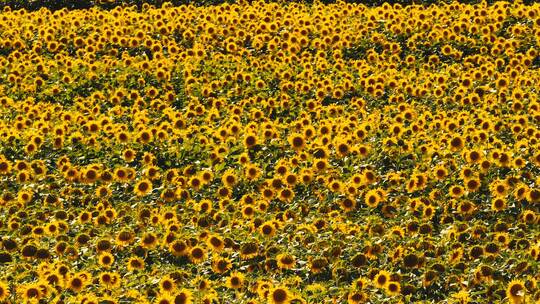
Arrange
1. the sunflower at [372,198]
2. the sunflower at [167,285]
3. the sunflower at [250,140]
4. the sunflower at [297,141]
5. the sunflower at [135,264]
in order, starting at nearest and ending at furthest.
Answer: the sunflower at [167,285] < the sunflower at [135,264] < the sunflower at [372,198] < the sunflower at [297,141] < the sunflower at [250,140]

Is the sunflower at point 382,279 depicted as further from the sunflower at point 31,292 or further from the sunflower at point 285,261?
the sunflower at point 31,292

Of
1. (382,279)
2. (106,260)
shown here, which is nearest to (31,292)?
(106,260)

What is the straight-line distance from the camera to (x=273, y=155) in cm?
1064

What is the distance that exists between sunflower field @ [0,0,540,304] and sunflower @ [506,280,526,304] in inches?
0.5

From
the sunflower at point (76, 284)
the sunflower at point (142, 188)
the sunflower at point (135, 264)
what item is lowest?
the sunflower at point (142, 188)

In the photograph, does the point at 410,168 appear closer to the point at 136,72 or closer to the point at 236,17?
the point at 136,72

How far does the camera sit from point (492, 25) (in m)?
15.0

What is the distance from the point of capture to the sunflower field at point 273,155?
24.4ft

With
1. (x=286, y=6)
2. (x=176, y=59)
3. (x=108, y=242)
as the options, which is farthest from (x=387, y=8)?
(x=108, y=242)

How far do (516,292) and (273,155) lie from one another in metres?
4.54

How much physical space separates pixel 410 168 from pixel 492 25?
5891mm

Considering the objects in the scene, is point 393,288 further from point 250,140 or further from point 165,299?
point 250,140

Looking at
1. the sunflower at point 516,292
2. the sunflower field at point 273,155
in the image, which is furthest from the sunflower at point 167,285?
the sunflower at point 516,292

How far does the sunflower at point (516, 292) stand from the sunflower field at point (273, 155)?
13mm
